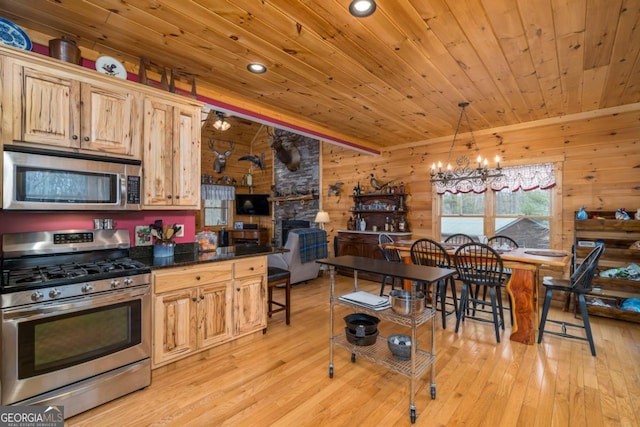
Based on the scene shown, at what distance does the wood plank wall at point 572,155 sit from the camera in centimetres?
388

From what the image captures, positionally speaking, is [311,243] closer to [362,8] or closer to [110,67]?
[110,67]

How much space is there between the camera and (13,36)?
6.68 feet

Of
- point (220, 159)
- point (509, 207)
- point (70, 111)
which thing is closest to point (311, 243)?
point (509, 207)

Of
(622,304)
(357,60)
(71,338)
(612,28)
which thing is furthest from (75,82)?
(622,304)

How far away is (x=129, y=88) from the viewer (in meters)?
2.43

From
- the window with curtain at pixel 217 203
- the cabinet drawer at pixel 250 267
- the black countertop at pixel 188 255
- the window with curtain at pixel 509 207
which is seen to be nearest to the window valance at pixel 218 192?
the window with curtain at pixel 217 203

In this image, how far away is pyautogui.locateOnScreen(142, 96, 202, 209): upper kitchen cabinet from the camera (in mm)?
2576

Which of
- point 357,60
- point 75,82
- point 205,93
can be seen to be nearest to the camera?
point 75,82

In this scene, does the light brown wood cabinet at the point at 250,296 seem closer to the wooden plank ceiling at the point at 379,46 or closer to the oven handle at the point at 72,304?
the oven handle at the point at 72,304

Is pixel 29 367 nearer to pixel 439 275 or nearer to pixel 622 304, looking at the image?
pixel 439 275

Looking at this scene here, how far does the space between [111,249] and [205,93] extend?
185cm

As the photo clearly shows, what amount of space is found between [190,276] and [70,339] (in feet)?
2.79

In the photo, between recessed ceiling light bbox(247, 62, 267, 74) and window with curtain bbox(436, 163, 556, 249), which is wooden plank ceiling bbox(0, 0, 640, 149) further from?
window with curtain bbox(436, 163, 556, 249)

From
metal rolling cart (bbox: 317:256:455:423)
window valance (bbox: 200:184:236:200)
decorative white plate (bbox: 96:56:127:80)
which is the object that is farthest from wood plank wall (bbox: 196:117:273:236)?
metal rolling cart (bbox: 317:256:455:423)
